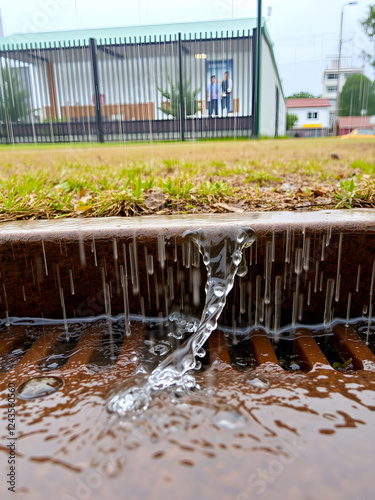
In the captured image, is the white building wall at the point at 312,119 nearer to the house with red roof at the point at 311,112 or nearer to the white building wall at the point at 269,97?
the house with red roof at the point at 311,112

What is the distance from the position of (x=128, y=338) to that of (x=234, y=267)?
0.57m

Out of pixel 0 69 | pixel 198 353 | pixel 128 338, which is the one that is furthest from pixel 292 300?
pixel 0 69

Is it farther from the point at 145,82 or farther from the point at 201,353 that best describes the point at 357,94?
the point at 201,353

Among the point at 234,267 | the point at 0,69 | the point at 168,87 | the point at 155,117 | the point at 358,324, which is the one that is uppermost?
the point at 0,69

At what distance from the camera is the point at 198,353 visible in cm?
154

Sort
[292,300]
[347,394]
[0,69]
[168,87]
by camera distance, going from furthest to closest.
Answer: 1. [0,69]
2. [168,87]
3. [292,300]
4. [347,394]

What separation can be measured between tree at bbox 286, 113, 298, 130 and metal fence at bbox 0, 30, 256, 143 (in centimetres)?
62

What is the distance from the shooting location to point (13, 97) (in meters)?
5.75

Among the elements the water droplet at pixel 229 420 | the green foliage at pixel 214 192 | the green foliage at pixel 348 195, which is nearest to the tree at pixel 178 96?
the green foliage at pixel 214 192

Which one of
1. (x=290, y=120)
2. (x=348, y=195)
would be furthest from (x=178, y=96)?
(x=348, y=195)

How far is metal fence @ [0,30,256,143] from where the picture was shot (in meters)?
4.67

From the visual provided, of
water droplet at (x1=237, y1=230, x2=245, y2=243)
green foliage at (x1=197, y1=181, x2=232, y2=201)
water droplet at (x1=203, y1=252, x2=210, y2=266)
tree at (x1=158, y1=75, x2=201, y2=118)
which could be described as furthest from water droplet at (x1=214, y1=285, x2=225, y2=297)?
tree at (x1=158, y1=75, x2=201, y2=118)

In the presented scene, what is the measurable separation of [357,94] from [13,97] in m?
4.89

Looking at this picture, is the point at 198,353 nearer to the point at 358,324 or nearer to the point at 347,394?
the point at 347,394
